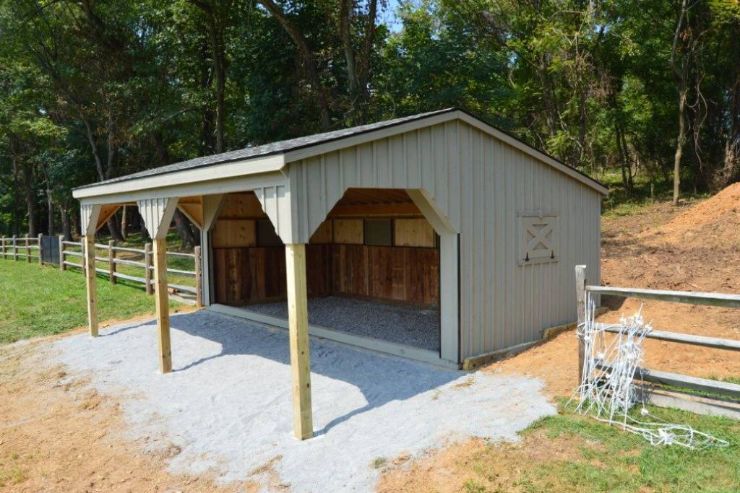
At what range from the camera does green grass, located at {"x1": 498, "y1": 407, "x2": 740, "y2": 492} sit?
3.63 meters

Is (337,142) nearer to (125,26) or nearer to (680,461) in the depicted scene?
(680,461)

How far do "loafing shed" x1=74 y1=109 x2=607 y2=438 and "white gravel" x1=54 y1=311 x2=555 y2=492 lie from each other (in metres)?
0.38

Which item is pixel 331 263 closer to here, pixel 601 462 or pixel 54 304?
pixel 54 304

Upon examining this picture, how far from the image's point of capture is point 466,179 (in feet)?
22.2

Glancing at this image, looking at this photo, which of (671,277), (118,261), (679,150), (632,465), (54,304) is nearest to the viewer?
(632,465)

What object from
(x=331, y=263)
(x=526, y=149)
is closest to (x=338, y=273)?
(x=331, y=263)

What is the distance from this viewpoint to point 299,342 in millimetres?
4988

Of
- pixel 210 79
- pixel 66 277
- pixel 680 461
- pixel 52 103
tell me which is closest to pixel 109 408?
pixel 680 461

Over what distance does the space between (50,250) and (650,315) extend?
19.0m

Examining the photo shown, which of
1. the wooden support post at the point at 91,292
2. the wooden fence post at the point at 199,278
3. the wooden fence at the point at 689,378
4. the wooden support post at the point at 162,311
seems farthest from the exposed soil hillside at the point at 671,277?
the wooden fence post at the point at 199,278

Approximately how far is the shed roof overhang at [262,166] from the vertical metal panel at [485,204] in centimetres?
11

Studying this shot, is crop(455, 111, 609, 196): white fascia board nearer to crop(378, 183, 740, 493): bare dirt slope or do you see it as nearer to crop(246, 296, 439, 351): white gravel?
crop(378, 183, 740, 493): bare dirt slope

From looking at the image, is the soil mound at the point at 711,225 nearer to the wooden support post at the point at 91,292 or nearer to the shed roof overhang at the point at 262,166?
the shed roof overhang at the point at 262,166

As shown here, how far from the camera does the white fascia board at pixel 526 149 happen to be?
6.72 meters
